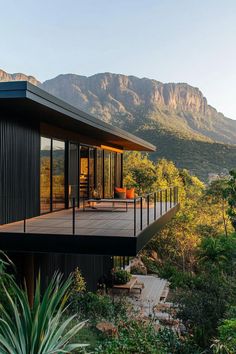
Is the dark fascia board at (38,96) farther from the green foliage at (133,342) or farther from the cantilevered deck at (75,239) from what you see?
the green foliage at (133,342)

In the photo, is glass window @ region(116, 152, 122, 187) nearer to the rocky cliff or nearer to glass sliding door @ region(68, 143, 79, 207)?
glass sliding door @ region(68, 143, 79, 207)

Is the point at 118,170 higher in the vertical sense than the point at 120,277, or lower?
higher

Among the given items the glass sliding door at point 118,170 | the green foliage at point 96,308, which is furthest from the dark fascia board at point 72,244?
the glass sliding door at point 118,170

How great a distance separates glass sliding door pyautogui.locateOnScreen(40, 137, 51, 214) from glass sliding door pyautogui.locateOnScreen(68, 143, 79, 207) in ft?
5.75

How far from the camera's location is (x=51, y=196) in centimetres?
1207

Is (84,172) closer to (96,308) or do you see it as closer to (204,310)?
(96,308)

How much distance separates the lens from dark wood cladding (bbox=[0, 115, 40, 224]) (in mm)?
9102

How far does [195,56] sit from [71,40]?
17.9m

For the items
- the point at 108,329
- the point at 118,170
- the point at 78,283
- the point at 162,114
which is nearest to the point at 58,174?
the point at 78,283

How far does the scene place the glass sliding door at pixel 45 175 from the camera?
1138 centimetres

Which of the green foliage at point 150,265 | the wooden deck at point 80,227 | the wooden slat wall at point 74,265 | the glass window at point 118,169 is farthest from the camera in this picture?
the green foliage at point 150,265

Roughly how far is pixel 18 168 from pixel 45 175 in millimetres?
1835

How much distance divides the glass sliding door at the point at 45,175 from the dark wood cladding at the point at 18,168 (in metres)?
0.36

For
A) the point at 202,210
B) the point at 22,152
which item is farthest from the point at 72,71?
the point at 22,152
